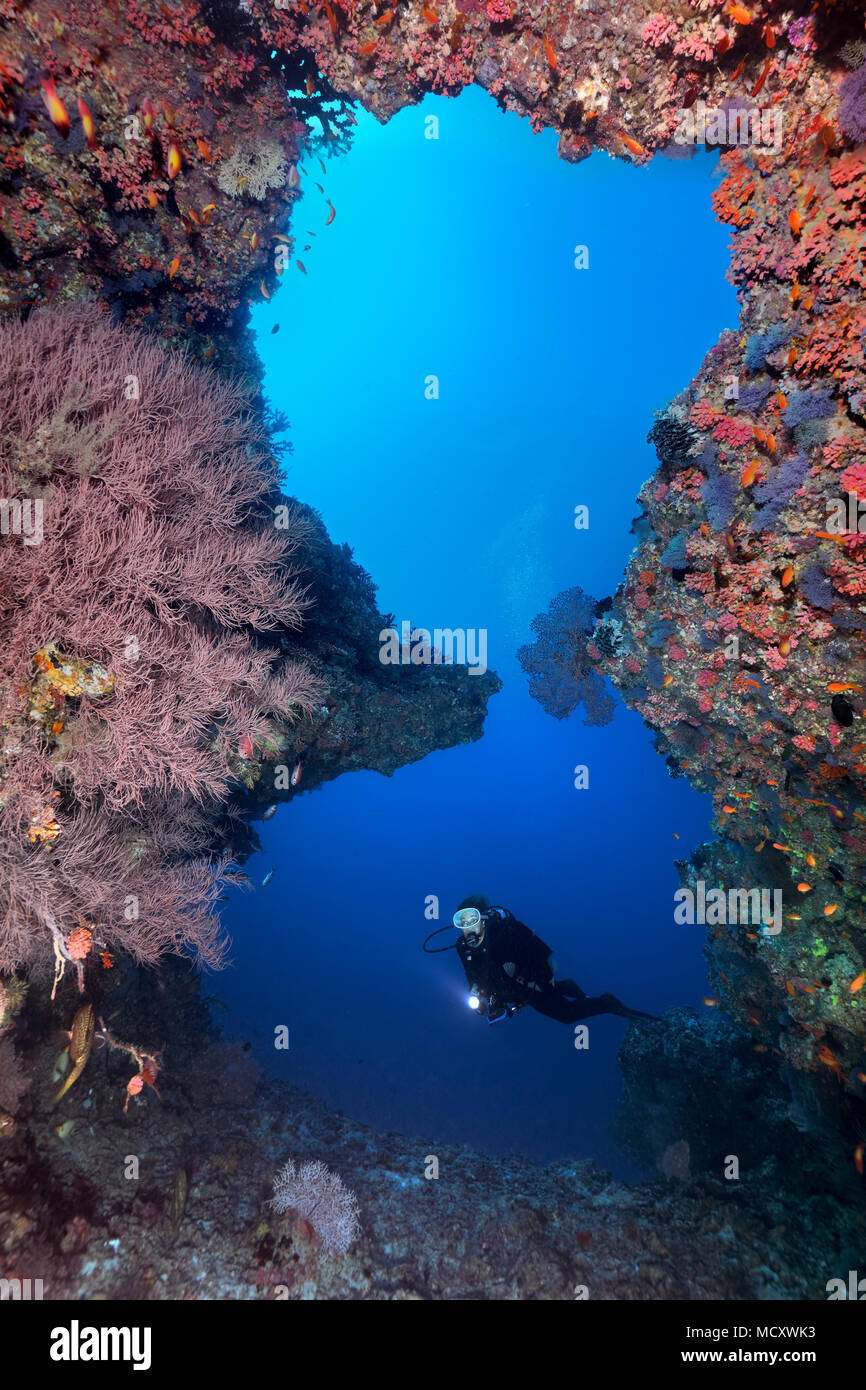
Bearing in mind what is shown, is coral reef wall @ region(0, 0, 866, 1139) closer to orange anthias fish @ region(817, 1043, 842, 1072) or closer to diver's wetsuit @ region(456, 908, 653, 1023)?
orange anthias fish @ region(817, 1043, 842, 1072)

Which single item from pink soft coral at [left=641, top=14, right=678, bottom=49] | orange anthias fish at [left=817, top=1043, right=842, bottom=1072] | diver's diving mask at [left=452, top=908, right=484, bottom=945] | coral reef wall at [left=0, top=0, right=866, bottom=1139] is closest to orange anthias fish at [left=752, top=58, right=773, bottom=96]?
coral reef wall at [left=0, top=0, right=866, bottom=1139]

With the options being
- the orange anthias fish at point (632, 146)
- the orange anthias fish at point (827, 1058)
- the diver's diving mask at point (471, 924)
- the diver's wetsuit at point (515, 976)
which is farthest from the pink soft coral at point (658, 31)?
the orange anthias fish at point (827, 1058)

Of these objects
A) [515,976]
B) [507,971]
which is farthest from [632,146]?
[515,976]

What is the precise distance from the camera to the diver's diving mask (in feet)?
29.2

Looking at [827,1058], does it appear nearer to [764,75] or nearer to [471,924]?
[471,924]

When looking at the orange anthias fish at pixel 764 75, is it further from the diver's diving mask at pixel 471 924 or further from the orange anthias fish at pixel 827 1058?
the orange anthias fish at pixel 827 1058

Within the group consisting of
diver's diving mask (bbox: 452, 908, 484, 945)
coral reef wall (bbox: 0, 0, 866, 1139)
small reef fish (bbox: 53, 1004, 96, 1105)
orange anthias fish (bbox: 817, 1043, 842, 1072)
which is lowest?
orange anthias fish (bbox: 817, 1043, 842, 1072)

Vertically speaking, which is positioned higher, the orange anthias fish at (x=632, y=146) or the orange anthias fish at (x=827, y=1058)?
the orange anthias fish at (x=632, y=146)

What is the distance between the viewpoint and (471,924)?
890 cm

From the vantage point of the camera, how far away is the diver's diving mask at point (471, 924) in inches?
350

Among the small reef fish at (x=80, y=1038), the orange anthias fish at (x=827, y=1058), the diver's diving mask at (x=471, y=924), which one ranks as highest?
the diver's diving mask at (x=471, y=924)

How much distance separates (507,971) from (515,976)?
0.47m

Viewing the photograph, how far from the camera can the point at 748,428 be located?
5.11 meters

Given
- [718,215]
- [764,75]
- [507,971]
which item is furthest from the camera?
[507,971]
